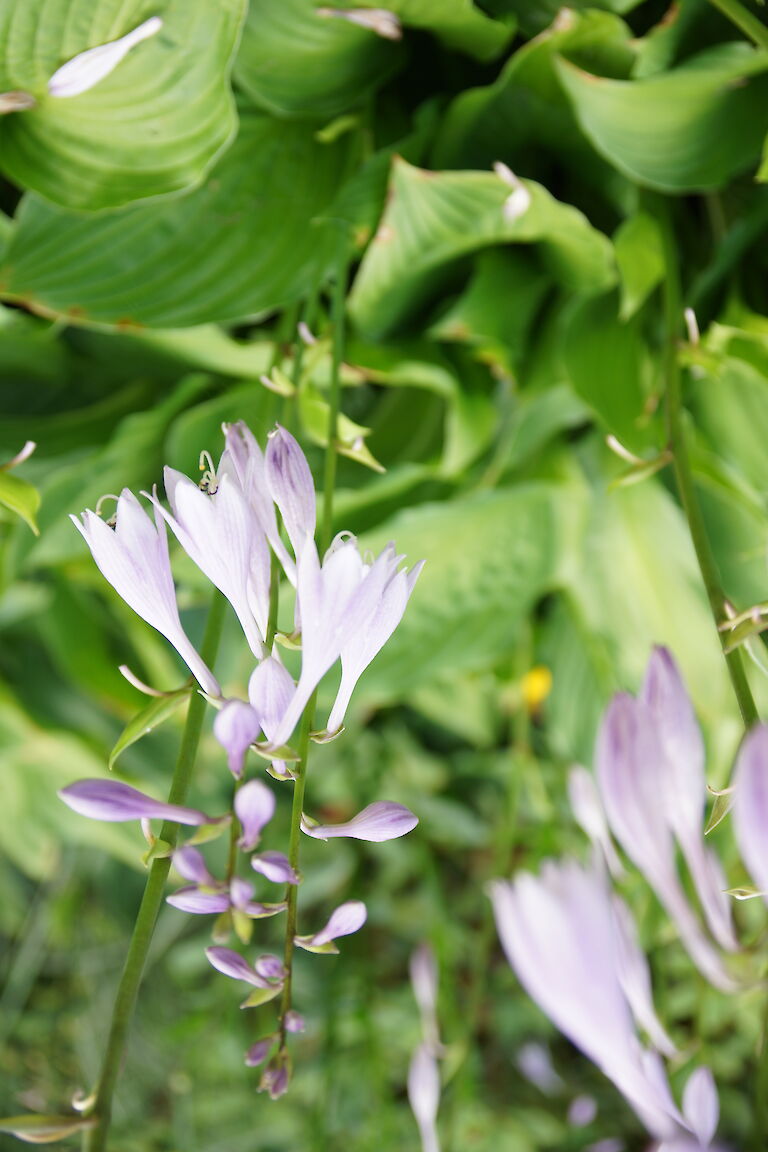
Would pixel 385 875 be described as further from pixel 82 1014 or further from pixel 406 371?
pixel 406 371

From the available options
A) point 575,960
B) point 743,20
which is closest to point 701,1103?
point 575,960

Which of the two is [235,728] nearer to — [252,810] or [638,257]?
[252,810]

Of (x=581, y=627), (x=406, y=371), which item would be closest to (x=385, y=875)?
(x=581, y=627)

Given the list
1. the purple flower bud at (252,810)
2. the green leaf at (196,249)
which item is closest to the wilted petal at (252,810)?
the purple flower bud at (252,810)

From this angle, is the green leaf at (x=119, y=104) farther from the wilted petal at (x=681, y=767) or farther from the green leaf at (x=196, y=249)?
the wilted petal at (x=681, y=767)

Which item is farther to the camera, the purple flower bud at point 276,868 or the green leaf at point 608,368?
the green leaf at point 608,368

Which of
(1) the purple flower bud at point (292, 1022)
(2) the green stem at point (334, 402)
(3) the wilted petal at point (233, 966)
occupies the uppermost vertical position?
(2) the green stem at point (334, 402)

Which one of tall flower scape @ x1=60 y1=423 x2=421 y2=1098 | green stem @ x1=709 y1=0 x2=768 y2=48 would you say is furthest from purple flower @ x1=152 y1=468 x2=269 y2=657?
green stem @ x1=709 y1=0 x2=768 y2=48
